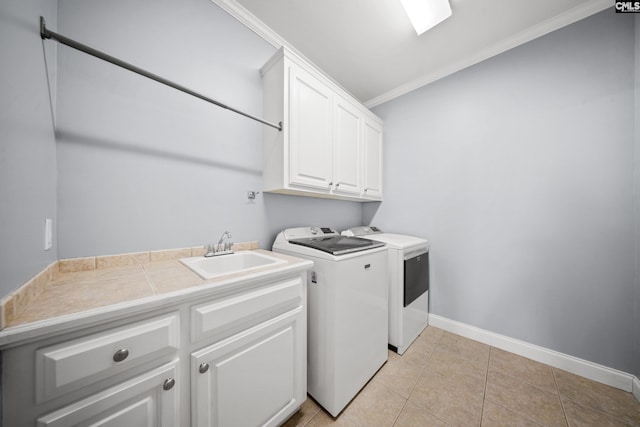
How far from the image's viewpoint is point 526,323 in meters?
1.72

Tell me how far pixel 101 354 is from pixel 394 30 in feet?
8.33

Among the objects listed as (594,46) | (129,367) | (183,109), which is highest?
(594,46)

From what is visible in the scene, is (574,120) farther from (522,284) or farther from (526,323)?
(526,323)

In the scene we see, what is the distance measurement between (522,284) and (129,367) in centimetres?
256

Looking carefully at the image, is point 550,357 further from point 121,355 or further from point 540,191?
point 121,355

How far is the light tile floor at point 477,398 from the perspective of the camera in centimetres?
119

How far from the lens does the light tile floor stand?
1.19 m

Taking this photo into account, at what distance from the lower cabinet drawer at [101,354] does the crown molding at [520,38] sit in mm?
2919

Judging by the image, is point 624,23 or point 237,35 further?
point 237,35

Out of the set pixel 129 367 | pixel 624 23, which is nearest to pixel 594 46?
pixel 624 23

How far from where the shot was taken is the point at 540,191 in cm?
167

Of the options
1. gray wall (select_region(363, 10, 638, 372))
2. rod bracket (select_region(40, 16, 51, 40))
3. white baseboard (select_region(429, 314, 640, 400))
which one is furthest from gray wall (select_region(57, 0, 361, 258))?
white baseboard (select_region(429, 314, 640, 400))

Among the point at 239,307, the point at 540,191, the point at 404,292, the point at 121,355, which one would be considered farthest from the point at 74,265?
the point at 540,191

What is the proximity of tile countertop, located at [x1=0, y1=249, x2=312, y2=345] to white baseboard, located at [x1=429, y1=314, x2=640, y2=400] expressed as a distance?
6.29ft
